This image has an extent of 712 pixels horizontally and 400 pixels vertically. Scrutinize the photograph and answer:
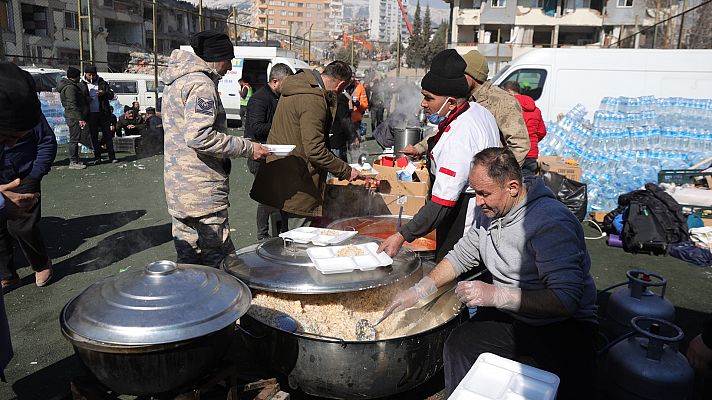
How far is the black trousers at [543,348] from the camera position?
245cm

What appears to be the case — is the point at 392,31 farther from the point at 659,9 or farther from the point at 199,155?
the point at 199,155

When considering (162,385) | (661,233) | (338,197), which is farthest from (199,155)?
(661,233)

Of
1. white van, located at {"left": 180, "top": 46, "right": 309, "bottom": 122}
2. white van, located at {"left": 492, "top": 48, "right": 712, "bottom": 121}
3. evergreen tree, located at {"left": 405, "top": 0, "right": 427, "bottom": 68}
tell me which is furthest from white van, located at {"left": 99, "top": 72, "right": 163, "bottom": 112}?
evergreen tree, located at {"left": 405, "top": 0, "right": 427, "bottom": 68}

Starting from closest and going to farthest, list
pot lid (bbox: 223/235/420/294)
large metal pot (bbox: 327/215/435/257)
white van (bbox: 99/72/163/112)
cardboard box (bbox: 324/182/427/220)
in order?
pot lid (bbox: 223/235/420/294) < large metal pot (bbox: 327/215/435/257) < cardboard box (bbox: 324/182/427/220) < white van (bbox: 99/72/163/112)

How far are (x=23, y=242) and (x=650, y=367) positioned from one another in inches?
209

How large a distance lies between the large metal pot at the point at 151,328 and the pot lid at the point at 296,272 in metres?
0.58

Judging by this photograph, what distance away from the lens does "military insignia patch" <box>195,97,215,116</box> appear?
3250 millimetres

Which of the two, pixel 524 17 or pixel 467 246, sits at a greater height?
pixel 524 17

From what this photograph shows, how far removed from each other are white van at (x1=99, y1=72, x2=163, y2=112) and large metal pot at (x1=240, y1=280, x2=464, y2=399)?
56.2ft

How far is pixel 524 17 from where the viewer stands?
48688 mm

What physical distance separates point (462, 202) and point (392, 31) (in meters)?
205

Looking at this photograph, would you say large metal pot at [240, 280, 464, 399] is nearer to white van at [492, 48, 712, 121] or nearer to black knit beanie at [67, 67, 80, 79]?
white van at [492, 48, 712, 121]

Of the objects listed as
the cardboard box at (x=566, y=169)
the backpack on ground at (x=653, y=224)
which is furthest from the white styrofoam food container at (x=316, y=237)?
the cardboard box at (x=566, y=169)

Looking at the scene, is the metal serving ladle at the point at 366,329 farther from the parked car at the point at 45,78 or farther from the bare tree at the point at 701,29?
the bare tree at the point at 701,29
